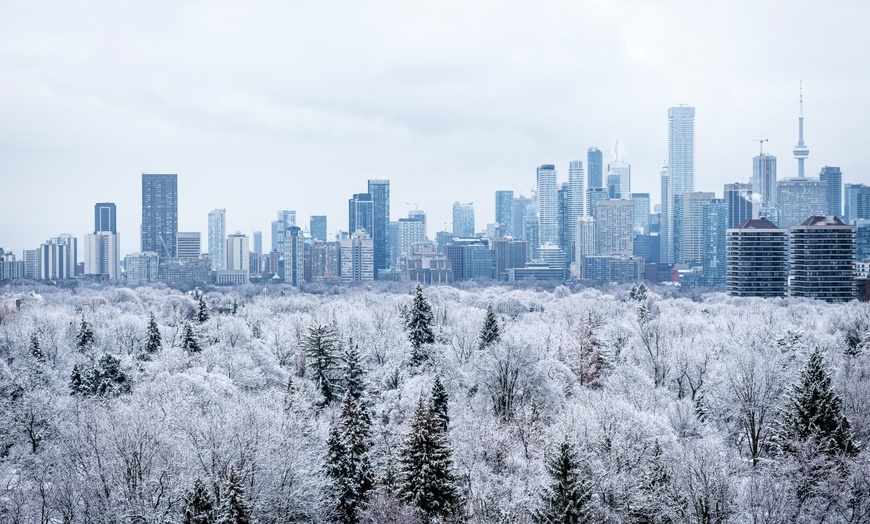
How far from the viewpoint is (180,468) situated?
3088 cm

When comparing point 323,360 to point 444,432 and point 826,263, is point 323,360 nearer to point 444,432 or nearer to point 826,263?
point 444,432

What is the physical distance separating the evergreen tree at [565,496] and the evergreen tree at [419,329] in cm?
2936

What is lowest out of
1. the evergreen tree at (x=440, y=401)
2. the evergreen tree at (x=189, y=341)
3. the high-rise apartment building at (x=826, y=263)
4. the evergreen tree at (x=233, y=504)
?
the evergreen tree at (x=233, y=504)

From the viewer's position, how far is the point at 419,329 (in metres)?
57.4

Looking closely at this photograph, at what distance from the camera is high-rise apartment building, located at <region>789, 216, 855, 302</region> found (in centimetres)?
12544

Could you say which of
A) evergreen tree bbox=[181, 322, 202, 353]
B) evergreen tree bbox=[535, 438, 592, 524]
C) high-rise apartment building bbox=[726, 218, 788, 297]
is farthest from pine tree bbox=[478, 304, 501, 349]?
high-rise apartment building bbox=[726, 218, 788, 297]

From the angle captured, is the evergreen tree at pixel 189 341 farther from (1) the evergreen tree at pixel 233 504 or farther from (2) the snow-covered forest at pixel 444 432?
(1) the evergreen tree at pixel 233 504

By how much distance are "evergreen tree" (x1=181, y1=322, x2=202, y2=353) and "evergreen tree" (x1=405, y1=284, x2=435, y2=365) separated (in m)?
14.5

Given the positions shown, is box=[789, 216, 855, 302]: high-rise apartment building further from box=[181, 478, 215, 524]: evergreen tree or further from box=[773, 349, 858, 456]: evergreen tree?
box=[181, 478, 215, 524]: evergreen tree

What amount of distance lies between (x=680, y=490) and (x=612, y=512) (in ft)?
7.75

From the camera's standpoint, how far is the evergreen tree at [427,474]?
2891 cm

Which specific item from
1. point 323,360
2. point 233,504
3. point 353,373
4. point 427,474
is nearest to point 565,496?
point 427,474

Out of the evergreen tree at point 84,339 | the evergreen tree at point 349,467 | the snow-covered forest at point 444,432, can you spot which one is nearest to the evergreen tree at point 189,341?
the snow-covered forest at point 444,432

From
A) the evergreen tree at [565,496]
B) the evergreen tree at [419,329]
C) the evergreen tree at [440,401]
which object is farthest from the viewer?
the evergreen tree at [419,329]
